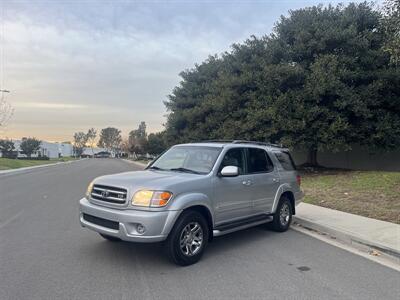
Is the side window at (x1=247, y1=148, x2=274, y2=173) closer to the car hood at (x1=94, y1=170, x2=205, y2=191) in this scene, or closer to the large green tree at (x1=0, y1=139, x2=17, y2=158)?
the car hood at (x1=94, y1=170, x2=205, y2=191)

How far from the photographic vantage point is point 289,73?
1878 cm

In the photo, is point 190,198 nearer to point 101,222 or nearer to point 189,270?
point 189,270

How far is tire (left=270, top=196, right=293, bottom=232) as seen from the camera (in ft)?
26.9

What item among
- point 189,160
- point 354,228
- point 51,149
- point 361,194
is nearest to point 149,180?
point 189,160

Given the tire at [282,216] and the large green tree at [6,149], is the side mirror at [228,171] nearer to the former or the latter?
the tire at [282,216]

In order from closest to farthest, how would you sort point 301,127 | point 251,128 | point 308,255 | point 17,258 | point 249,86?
point 17,258
point 308,255
point 301,127
point 251,128
point 249,86

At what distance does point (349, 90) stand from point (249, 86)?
518cm

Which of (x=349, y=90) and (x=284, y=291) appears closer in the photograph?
(x=284, y=291)

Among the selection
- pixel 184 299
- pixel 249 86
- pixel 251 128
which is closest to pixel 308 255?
pixel 184 299

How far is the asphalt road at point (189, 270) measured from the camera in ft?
Answer: 15.8

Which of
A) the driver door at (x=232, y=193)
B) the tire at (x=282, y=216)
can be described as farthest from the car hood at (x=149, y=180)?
the tire at (x=282, y=216)

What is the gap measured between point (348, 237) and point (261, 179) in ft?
6.47

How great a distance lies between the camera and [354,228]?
8.16 m

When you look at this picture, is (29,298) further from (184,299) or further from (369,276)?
(369,276)
